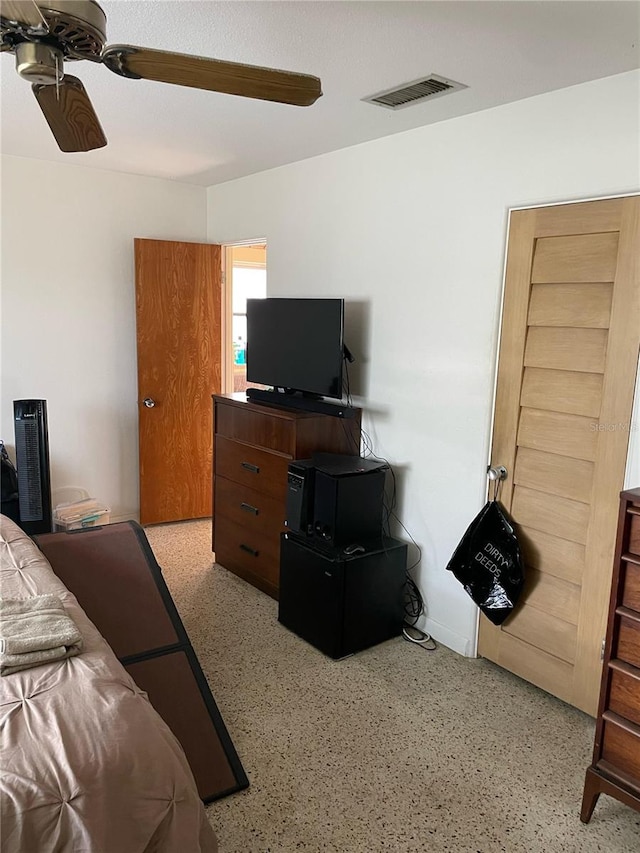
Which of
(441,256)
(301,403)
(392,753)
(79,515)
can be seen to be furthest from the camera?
(79,515)

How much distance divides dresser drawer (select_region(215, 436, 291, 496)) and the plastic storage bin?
0.95 meters

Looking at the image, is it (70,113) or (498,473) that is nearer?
(70,113)

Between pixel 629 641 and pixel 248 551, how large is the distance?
7.52 ft

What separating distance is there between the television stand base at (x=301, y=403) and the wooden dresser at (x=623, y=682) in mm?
1639

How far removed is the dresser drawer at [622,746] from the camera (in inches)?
74.6

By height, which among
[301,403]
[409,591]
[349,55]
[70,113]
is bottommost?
[409,591]

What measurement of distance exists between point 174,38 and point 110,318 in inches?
103

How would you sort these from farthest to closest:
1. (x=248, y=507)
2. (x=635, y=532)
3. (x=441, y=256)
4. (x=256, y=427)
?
1. (x=248, y=507)
2. (x=256, y=427)
3. (x=441, y=256)
4. (x=635, y=532)

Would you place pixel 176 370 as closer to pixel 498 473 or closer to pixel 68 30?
pixel 498 473

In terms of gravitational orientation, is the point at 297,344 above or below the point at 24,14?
below

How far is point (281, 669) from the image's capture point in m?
2.88

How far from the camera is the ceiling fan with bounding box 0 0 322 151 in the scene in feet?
4.58

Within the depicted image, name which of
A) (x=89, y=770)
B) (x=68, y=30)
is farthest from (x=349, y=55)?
(x=89, y=770)

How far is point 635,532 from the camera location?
1847 mm
